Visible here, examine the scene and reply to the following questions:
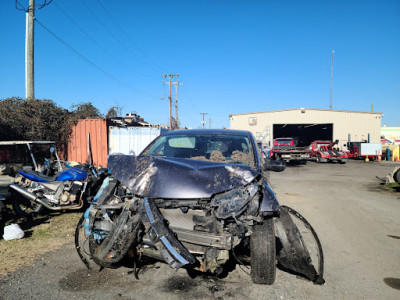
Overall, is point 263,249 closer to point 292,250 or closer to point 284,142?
point 292,250

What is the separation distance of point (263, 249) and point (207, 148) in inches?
68.4

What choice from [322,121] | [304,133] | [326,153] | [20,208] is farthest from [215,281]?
[304,133]

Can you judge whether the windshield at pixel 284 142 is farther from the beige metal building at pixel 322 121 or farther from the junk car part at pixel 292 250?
the junk car part at pixel 292 250

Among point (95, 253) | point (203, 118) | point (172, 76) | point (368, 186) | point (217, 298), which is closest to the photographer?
point (217, 298)

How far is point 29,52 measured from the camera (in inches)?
489

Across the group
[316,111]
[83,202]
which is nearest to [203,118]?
[316,111]

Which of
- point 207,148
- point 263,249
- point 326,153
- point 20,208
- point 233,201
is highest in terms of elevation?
point 207,148

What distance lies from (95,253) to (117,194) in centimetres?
69

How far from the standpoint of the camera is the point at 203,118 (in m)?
69.7

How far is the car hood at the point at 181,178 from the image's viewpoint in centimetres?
266

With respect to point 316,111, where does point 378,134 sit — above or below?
below

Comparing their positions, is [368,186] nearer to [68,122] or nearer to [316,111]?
[68,122]

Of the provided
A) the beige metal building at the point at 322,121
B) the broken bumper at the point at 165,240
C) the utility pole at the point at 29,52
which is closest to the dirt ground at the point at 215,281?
the broken bumper at the point at 165,240

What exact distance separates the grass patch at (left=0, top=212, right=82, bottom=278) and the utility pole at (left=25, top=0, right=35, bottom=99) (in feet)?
30.5
